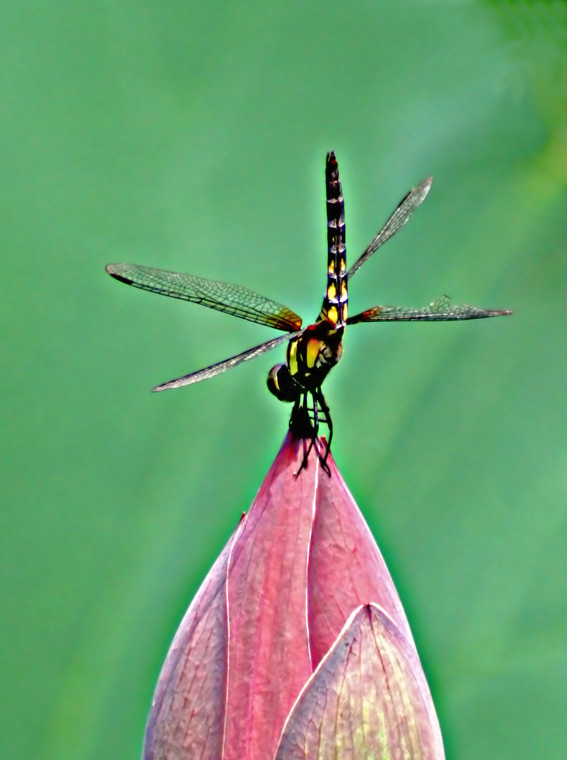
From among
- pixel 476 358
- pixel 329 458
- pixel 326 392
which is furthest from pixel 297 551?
pixel 476 358

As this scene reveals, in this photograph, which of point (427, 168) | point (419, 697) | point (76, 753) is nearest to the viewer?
point (419, 697)

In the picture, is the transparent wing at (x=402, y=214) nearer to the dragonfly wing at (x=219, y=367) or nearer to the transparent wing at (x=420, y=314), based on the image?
the transparent wing at (x=420, y=314)

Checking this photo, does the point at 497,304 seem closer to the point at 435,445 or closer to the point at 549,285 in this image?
Result: the point at 549,285

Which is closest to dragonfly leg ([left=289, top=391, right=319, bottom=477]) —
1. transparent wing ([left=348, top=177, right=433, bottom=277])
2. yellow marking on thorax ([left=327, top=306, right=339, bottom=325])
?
yellow marking on thorax ([left=327, top=306, right=339, bottom=325])

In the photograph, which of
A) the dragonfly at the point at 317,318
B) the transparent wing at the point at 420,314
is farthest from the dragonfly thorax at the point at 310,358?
the transparent wing at the point at 420,314

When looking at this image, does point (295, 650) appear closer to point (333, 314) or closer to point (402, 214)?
point (333, 314)

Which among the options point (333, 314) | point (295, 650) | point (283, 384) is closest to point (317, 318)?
point (333, 314)
